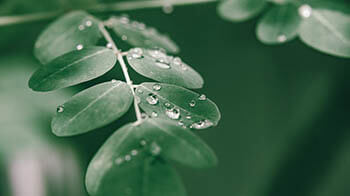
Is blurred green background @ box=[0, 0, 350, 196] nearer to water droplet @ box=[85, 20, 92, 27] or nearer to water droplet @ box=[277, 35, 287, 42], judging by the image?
water droplet @ box=[85, 20, 92, 27]

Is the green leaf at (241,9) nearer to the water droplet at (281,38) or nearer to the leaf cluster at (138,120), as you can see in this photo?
the water droplet at (281,38)

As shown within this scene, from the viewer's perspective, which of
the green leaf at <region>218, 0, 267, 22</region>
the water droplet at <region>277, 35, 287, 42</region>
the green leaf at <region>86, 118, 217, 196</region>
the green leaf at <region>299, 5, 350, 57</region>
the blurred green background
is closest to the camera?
the green leaf at <region>86, 118, 217, 196</region>

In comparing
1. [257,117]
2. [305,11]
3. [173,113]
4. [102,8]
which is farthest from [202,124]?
[257,117]

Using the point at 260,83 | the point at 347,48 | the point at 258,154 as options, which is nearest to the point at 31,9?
the point at 347,48

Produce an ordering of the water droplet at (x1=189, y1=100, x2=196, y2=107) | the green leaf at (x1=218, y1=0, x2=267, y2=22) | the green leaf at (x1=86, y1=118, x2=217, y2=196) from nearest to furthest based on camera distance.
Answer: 1. the green leaf at (x1=86, y1=118, x2=217, y2=196)
2. the water droplet at (x1=189, y1=100, x2=196, y2=107)
3. the green leaf at (x1=218, y1=0, x2=267, y2=22)

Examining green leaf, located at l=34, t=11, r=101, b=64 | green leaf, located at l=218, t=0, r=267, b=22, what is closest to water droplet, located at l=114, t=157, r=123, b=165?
green leaf, located at l=34, t=11, r=101, b=64

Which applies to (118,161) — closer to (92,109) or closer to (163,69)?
(92,109)

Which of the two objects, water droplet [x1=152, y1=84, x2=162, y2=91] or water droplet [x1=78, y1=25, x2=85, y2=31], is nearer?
water droplet [x1=152, y1=84, x2=162, y2=91]
